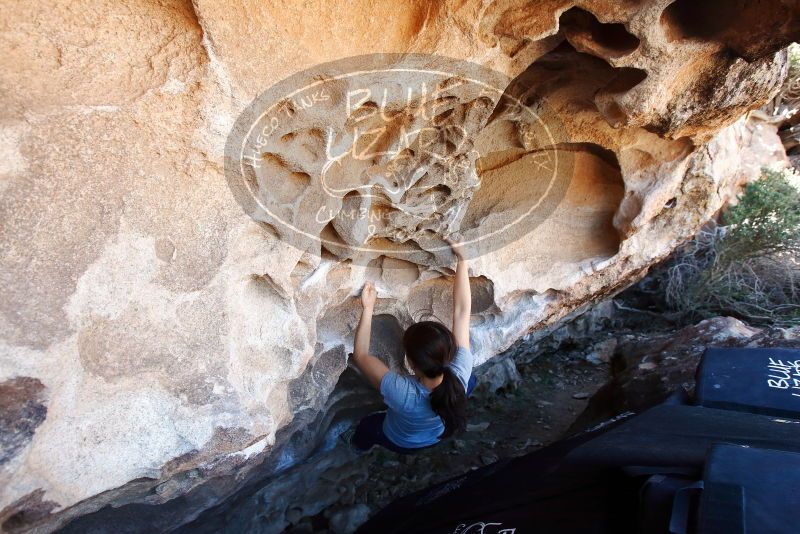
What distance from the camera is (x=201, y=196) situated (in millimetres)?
1145

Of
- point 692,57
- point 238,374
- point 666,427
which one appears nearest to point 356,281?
point 238,374

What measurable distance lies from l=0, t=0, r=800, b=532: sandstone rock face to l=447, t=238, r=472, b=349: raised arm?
0.12 m

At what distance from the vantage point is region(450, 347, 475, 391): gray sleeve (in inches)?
64.9

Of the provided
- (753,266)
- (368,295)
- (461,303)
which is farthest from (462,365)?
(753,266)

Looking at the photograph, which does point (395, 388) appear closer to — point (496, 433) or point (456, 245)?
point (456, 245)

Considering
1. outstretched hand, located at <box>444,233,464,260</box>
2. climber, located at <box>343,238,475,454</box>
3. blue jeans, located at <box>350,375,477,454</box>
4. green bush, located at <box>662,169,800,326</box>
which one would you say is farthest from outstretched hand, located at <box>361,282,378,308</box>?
green bush, located at <box>662,169,800,326</box>

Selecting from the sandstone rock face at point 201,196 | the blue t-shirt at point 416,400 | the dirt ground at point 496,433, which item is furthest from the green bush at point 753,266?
the blue t-shirt at point 416,400

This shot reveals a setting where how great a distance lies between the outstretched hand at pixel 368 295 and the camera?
1.72m

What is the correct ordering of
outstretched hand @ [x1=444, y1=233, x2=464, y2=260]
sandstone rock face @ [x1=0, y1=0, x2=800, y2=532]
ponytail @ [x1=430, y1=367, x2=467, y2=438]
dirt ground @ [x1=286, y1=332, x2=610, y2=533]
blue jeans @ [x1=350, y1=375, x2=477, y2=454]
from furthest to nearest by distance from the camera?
dirt ground @ [x1=286, y1=332, x2=610, y2=533] < blue jeans @ [x1=350, y1=375, x2=477, y2=454] < outstretched hand @ [x1=444, y1=233, x2=464, y2=260] < ponytail @ [x1=430, y1=367, x2=467, y2=438] < sandstone rock face @ [x1=0, y1=0, x2=800, y2=532]

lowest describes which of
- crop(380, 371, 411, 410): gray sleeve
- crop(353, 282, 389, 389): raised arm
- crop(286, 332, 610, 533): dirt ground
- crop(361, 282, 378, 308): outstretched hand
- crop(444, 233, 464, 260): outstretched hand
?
crop(286, 332, 610, 533): dirt ground

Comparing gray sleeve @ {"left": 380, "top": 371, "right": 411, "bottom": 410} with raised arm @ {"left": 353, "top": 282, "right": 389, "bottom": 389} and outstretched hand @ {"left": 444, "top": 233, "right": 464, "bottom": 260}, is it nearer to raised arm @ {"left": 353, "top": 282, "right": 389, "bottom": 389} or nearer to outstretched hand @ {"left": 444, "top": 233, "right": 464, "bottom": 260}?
raised arm @ {"left": 353, "top": 282, "right": 389, "bottom": 389}

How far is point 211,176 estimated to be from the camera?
1141 millimetres

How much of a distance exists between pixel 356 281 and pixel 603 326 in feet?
8.15

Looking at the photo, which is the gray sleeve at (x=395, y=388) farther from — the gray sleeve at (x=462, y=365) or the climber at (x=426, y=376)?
Answer: the gray sleeve at (x=462, y=365)
